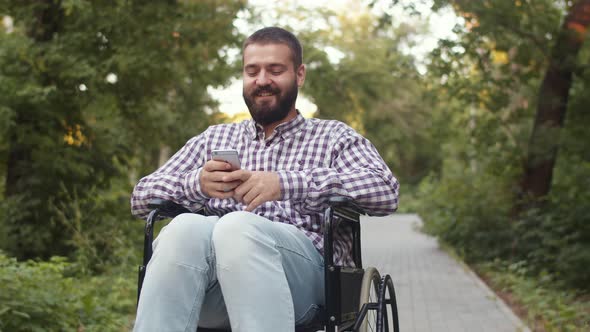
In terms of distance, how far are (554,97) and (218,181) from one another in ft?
28.5

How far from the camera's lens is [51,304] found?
5305mm

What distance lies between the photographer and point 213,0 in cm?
1062

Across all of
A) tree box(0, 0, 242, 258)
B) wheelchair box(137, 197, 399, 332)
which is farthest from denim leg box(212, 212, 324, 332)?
tree box(0, 0, 242, 258)

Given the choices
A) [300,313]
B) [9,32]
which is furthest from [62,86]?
[300,313]

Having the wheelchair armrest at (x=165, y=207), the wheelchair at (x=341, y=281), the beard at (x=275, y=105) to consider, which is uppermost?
the beard at (x=275, y=105)

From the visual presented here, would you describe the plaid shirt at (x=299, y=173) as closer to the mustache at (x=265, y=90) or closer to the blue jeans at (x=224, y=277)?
the mustache at (x=265, y=90)

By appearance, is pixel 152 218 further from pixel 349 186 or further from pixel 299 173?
pixel 349 186

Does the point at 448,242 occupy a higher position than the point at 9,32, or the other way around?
the point at 9,32

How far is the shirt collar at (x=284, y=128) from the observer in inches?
130

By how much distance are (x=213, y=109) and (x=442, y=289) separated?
517cm

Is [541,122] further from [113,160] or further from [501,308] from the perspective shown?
[113,160]

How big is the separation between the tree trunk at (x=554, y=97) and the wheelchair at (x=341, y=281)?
770 cm

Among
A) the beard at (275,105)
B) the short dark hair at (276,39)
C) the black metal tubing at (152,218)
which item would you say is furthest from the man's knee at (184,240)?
the short dark hair at (276,39)

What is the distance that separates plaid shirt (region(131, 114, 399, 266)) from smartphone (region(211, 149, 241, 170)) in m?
0.16
